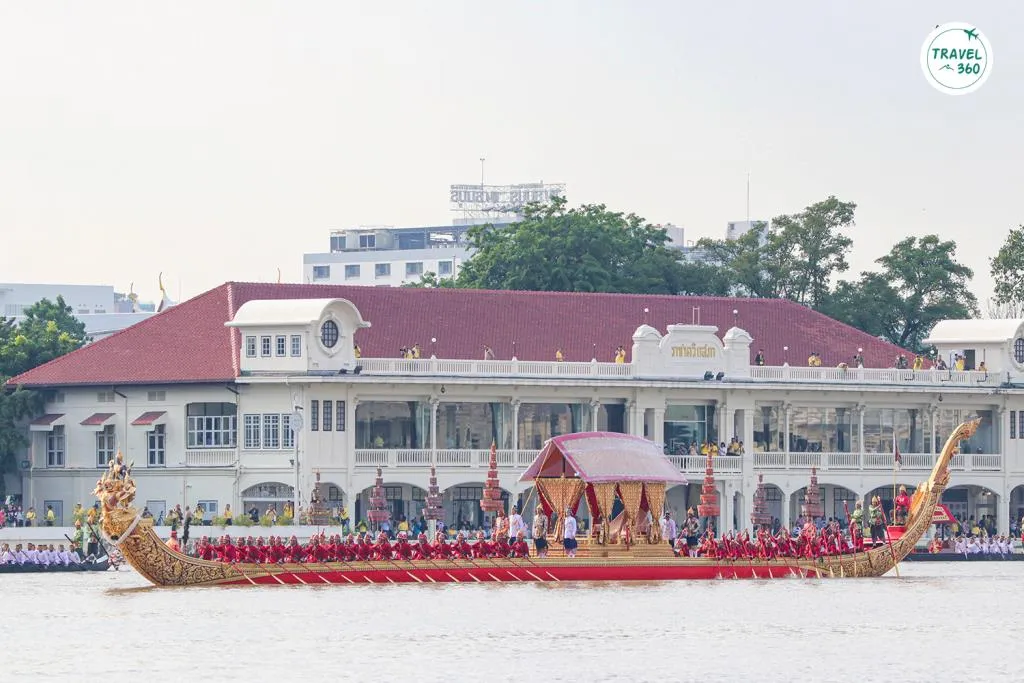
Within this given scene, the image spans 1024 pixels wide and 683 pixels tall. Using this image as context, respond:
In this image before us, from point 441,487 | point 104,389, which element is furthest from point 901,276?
point 104,389

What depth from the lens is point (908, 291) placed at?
326 feet

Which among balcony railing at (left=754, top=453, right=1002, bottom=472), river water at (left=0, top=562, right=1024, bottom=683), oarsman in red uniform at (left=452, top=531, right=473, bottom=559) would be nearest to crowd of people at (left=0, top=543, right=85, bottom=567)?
river water at (left=0, top=562, right=1024, bottom=683)

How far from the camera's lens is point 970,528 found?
85938 millimetres

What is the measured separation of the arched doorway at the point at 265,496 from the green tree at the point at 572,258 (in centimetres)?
1908

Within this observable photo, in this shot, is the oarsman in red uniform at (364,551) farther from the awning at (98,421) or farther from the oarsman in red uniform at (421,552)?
the awning at (98,421)

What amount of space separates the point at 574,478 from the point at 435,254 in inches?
3328

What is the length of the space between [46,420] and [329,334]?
31.3ft

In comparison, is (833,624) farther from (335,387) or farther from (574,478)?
(335,387)

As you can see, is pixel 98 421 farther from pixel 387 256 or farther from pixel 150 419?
pixel 387 256

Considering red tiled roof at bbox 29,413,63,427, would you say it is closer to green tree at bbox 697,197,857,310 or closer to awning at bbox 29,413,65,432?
awning at bbox 29,413,65,432

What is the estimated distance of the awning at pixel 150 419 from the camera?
79.6 metres

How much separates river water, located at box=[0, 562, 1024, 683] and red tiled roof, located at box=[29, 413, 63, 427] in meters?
15.3

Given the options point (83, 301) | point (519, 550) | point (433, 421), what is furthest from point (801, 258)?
point (83, 301)

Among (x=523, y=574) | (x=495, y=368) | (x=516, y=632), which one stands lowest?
(x=516, y=632)
